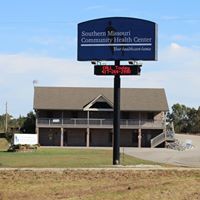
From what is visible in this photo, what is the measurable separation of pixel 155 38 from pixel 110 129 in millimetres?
54400

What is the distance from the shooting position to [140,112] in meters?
96.3

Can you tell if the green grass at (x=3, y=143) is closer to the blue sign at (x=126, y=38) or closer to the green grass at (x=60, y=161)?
the green grass at (x=60, y=161)

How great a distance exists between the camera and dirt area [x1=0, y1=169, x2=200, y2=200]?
19578 mm

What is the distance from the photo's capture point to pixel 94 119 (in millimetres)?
92812

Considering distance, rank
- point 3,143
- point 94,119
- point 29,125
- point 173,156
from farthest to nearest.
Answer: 1. point 29,125
2. point 94,119
3. point 3,143
4. point 173,156

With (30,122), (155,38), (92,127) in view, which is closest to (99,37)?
(155,38)

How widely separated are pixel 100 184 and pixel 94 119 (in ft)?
226

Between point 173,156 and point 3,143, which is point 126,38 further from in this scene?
point 3,143

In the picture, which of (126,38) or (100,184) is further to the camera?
(126,38)

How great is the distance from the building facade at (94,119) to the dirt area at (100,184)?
64453 mm

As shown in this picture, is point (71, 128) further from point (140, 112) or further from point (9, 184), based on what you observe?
point (9, 184)

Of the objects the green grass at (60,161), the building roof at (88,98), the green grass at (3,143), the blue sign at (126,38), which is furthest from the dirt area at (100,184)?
the building roof at (88,98)

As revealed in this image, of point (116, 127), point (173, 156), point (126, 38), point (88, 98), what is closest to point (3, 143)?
point (88, 98)

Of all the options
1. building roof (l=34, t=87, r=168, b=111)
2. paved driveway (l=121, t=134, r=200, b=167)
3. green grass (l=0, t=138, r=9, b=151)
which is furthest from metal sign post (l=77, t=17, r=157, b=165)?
building roof (l=34, t=87, r=168, b=111)
